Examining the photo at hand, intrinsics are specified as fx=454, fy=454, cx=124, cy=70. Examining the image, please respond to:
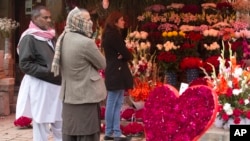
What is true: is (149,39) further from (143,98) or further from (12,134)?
(12,134)

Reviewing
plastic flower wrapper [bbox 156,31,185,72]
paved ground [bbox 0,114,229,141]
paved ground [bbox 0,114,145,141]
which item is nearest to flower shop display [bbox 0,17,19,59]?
paved ground [bbox 0,114,229,141]

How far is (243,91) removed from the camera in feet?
13.2

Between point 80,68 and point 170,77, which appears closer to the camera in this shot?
point 80,68

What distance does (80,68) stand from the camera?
4.02 meters

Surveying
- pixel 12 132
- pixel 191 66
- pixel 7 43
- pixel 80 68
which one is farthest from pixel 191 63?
pixel 7 43

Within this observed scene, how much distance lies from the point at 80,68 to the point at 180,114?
113 centimetres

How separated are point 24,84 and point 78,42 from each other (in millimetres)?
1083

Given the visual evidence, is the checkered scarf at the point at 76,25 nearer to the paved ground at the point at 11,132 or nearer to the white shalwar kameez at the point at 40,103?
the white shalwar kameez at the point at 40,103

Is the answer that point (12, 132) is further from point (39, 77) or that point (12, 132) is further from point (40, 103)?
point (39, 77)

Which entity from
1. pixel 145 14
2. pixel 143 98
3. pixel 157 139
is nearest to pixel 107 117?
pixel 143 98

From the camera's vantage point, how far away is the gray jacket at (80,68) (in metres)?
3.98

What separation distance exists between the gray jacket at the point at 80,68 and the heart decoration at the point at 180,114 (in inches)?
29.6

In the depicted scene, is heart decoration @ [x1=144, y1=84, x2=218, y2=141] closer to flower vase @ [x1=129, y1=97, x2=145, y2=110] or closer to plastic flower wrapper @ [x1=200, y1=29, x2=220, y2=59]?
flower vase @ [x1=129, y1=97, x2=145, y2=110]

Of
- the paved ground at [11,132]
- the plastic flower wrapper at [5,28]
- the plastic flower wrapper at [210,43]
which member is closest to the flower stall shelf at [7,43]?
the plastic flower wrapper at [5,28]
